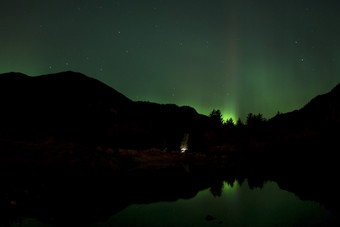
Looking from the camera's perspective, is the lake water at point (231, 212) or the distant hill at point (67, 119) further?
the distant hill at point (67, 119)

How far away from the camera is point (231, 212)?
501 inches

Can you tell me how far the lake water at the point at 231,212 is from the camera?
1105 centimetres

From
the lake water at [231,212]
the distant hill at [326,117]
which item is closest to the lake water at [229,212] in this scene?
the lake water at [231,212]

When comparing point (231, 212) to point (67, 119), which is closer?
point (231, 212)

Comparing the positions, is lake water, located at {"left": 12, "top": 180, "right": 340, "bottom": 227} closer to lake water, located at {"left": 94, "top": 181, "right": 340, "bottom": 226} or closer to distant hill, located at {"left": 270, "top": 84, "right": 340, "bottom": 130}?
lake water, located at {"left": 94, "top": 181, "right": 340, "bottom": 226}

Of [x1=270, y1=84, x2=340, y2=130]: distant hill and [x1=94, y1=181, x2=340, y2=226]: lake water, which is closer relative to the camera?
[x1=94, y1=181, x2=340, y2=226]: lake water

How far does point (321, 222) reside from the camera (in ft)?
34.8

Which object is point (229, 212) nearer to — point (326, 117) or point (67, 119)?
point (67, 119)

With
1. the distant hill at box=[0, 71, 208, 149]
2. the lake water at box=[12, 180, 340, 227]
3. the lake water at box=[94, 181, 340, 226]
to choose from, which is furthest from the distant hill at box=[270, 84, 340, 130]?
the lake water at box=[94, 181, 340, 226]

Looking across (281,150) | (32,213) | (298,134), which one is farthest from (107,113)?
(32,213)

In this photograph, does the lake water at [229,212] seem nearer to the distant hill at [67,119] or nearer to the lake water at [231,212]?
the lake water at [231,212]

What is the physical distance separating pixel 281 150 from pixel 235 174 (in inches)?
612

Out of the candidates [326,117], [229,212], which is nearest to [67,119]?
[229,212]

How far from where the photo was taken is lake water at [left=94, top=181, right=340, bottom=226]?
36.3 ft
